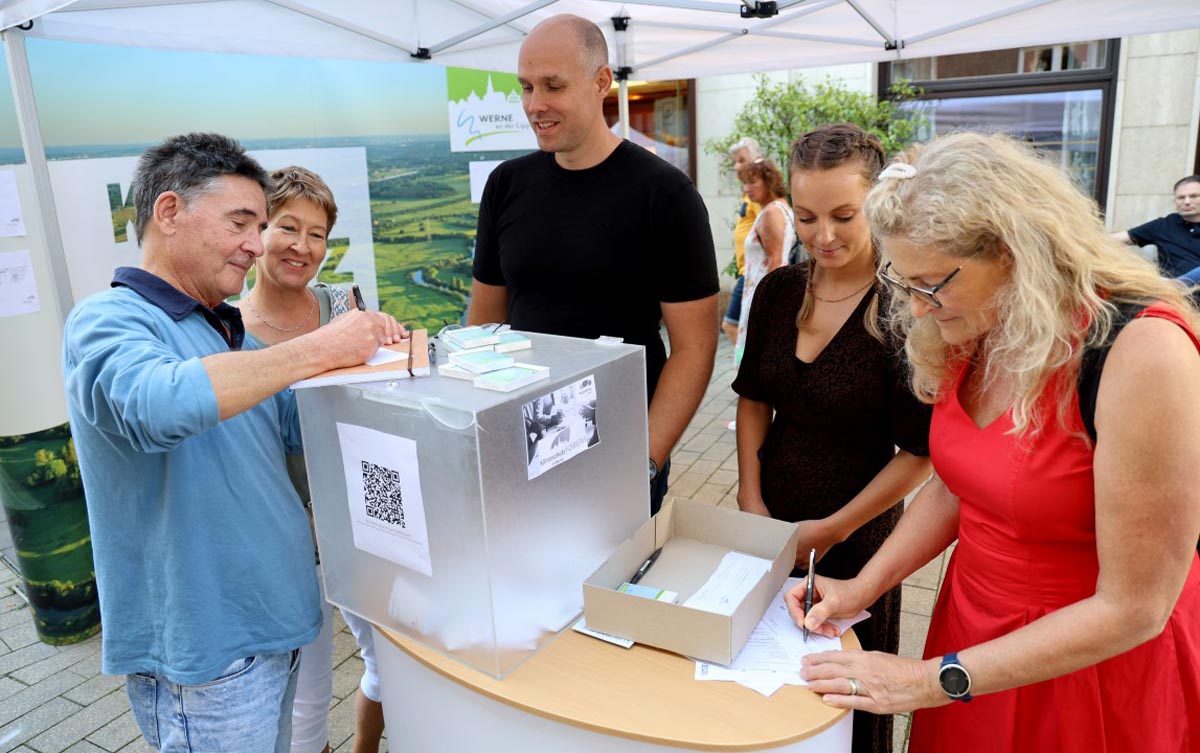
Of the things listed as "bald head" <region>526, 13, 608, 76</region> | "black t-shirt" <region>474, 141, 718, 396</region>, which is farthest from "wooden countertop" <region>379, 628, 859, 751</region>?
"bald head" <region>526, 13, 608, 76</region>

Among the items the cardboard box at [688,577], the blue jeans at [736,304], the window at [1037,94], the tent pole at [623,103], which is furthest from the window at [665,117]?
the cardboard box at [688,577]

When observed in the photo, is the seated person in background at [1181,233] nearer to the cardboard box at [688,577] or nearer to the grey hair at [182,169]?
the cardboard box at [688,577]

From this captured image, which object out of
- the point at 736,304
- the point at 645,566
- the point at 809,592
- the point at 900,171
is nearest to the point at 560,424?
the point at 645,566

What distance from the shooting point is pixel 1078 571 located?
120 cm

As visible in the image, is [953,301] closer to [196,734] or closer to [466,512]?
[466,512]

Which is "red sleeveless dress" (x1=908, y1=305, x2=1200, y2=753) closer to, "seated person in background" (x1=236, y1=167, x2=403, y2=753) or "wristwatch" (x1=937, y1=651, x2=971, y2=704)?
"wristwatch" (x1=937, y1=651, x2=971, y2=704)

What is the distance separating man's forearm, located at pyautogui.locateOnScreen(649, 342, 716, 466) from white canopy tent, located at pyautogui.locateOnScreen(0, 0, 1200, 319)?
1932 millimetres

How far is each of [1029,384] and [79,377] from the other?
53.8 inches

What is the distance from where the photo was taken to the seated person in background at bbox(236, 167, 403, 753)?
1.95 metres

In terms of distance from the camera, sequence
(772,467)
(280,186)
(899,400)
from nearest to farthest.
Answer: (899,400) < (772,467) < (280,186)

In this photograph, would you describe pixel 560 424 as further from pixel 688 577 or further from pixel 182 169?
pixel 182 169

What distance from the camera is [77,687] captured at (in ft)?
9.46

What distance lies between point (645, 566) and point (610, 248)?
860mm

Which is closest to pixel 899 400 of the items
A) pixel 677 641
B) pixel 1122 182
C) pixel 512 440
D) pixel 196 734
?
pixel 677 641
